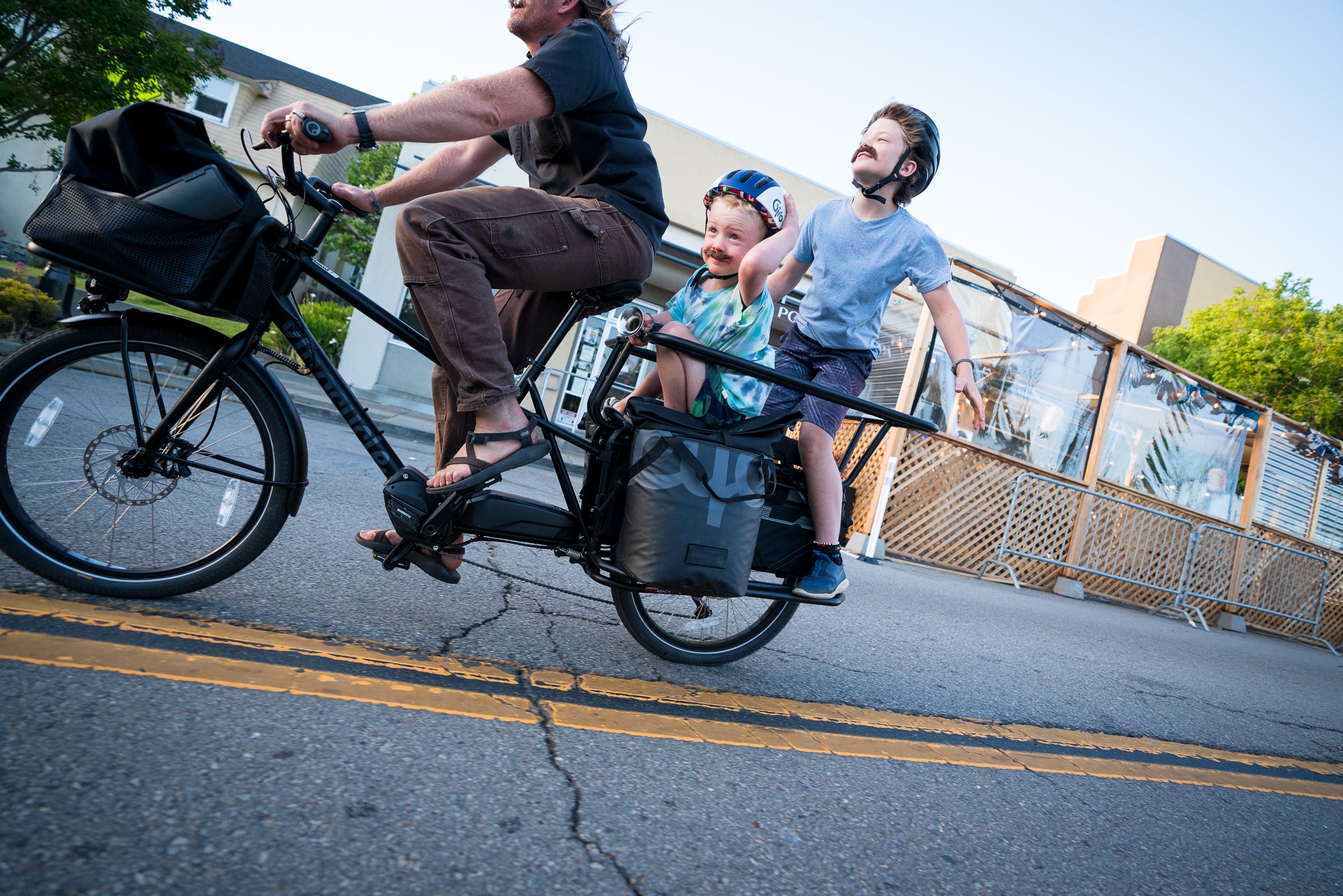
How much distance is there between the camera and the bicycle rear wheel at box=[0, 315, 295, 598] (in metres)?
1.96

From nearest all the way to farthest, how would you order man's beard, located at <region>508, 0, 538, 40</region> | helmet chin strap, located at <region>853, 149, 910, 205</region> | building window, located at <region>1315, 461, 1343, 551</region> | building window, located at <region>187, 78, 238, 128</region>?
1. man's beard, located at <region>508, 0, 538, 40</region>
2. helmet chin strap, located at <region>853, 149, 910, 205</region>
3. building window, located at <region>1315, 461, 1343, 551</region>
4. building window, located at <region>187, 78, 238, 128</region>

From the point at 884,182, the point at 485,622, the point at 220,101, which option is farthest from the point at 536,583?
the point at 220,101

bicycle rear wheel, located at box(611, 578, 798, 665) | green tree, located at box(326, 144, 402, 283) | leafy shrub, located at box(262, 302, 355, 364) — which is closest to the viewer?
bicycle rear wheel, located at box(611, 578, 798, 665)

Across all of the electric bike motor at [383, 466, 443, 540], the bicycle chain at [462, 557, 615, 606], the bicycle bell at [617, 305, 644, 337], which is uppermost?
the bicycle bell at [617, 305, 644, 337]

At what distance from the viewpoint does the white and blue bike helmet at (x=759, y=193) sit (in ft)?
7.77

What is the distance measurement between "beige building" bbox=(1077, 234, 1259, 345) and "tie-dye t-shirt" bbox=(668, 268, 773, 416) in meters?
45.7

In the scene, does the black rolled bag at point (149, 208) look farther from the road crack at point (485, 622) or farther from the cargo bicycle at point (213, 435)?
the road crack at point (485, 622)

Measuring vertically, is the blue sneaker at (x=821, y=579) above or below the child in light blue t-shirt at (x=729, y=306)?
below

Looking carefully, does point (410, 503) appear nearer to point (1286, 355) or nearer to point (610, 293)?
point (610, 293)

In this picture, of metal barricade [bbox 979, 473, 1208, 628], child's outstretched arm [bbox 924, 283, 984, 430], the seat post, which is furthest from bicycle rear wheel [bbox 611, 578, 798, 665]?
metal barricade [bbox 979, 473, 1208, 628]

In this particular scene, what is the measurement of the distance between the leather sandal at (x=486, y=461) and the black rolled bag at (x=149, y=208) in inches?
30.1

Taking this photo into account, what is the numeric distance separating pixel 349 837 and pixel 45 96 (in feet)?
39.3

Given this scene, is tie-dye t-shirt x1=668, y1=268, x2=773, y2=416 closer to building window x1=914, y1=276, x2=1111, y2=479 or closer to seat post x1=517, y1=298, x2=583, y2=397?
seat post x1=517, y1=298, x2=583, y2=397

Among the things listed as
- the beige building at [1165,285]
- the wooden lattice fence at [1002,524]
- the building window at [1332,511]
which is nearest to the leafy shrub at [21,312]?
the wooden lattice fence at [1002,524]
